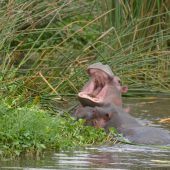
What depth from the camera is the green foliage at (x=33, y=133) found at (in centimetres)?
673

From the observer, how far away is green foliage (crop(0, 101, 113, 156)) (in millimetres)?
6727

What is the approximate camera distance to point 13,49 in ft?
31.9

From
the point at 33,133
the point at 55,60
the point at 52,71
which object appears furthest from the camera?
the point at 55,60

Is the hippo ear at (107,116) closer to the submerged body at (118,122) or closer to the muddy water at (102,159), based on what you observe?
the submerged body at (118,122)

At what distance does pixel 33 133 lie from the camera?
271 inches

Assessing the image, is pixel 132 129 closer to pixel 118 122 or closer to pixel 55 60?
pixel 118 122

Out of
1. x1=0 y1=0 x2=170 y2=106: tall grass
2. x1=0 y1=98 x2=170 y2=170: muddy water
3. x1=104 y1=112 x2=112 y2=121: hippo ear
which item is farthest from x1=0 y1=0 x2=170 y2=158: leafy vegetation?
x1=104 y1=112 x2=112 y2=121: hippo ear

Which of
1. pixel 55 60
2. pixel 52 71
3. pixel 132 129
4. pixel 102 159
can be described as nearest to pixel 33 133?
pixel 102 159

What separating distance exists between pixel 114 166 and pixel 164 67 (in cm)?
436

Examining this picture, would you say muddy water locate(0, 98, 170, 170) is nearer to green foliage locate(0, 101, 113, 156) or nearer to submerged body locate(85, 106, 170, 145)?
green foliage locate(0, 101, 113, 156)

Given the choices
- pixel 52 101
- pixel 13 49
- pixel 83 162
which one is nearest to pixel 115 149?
pixel 83 162

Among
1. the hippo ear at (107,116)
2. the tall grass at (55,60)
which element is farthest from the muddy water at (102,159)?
the tall grass at (55,60)

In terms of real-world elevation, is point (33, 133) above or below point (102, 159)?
above

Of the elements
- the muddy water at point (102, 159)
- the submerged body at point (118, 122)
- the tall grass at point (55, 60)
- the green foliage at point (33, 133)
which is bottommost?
the muddy water at point (102, 159)
